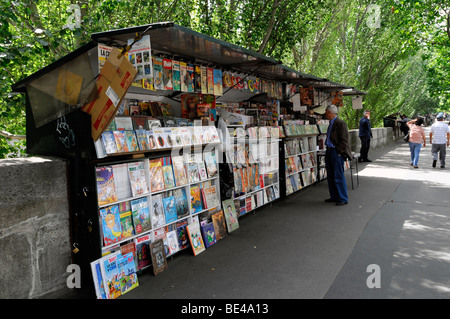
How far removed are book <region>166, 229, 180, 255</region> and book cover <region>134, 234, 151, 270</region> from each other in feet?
1.17

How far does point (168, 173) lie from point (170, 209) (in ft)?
1.59

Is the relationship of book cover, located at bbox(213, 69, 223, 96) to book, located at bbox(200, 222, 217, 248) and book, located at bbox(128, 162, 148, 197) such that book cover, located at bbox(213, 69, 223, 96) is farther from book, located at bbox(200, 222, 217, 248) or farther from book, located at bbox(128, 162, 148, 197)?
book, located at bbox(200, 222, 217, 248)

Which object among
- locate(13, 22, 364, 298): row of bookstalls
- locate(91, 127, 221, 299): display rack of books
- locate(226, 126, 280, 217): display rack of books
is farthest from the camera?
locate(226, 126, 280, 217): display rack of books

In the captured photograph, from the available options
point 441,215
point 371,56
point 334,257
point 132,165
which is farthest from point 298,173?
point 371,56

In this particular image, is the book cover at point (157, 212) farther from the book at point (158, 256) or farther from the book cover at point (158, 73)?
the book cover at point (158, 73)

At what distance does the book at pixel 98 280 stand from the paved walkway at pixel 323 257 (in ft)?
0.86

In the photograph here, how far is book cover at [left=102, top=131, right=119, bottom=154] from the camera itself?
3557mm

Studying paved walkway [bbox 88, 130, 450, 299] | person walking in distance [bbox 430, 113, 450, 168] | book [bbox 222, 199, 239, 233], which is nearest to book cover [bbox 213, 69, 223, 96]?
book [bbox 222, 199, 239, 233]

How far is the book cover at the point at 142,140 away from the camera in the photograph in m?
3.97

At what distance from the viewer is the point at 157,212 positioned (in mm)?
4324

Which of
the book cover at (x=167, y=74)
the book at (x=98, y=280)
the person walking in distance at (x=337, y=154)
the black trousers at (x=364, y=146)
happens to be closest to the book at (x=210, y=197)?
the book cover at (x=167, y=74)

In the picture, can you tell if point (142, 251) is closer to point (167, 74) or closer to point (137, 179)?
point (137, 179)

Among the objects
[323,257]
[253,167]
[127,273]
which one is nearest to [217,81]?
[253,167]

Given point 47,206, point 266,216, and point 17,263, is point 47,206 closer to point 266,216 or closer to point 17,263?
point 17,263
